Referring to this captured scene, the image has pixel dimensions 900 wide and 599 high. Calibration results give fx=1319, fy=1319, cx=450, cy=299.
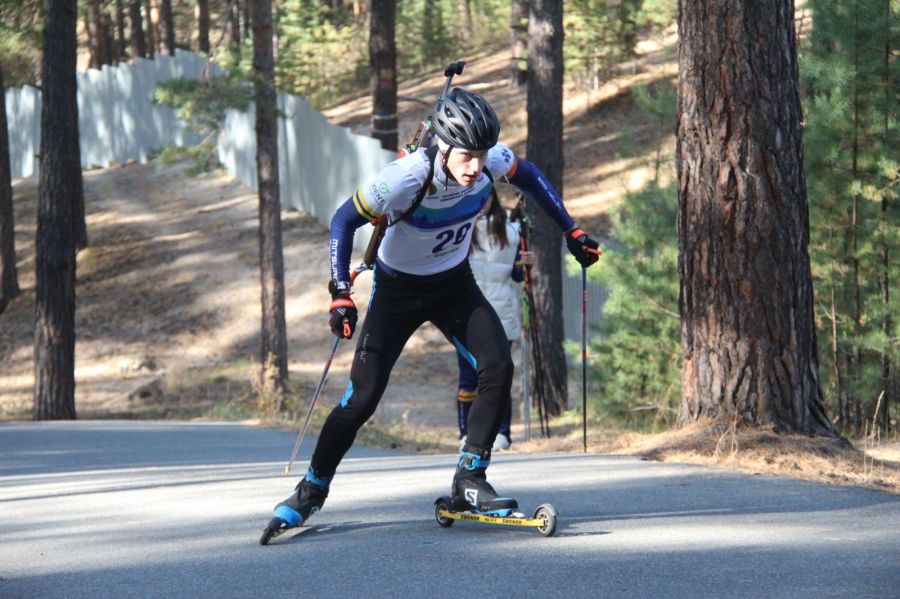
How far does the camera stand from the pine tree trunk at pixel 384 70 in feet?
95.9

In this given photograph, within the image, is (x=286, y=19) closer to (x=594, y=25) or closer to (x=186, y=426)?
(x=594, y=25)

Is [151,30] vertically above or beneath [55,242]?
above

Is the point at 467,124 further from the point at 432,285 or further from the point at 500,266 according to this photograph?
the point at 500,266

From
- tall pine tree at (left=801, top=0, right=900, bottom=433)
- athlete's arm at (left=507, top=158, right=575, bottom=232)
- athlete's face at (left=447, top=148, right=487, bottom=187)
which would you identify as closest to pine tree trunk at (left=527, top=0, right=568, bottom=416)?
tall pine tree at (left=801, top=0, right=900, bottom=433)

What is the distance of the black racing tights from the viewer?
6.46 metres

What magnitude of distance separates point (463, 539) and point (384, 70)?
2419cm

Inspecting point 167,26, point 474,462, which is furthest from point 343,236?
point 167,26

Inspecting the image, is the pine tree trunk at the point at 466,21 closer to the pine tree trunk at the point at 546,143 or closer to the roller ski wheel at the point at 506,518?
the pine tree trunk at the point at 546,143

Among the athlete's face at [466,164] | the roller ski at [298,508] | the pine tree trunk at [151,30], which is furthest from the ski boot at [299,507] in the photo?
the pine tree trunk at [151,30]

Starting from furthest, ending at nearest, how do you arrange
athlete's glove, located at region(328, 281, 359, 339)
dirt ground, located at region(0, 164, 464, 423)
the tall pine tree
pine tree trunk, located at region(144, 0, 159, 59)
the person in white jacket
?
pine tree trunk, located at region(144, 0, 159, 59) → dirt ground, located at region(0, 164, 464, 423) → the person in white jacket → the tall pine tree → athlete's glove, located at region(328, 281, 359, 339)

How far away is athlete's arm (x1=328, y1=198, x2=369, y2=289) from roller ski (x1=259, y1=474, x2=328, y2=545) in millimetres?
1028

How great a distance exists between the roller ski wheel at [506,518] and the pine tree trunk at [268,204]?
14587 millimetres

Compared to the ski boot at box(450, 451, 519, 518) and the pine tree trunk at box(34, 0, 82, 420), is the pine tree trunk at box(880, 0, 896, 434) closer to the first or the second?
the ski boot at box(450, 451, 519, 518)

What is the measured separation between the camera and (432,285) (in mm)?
6652
